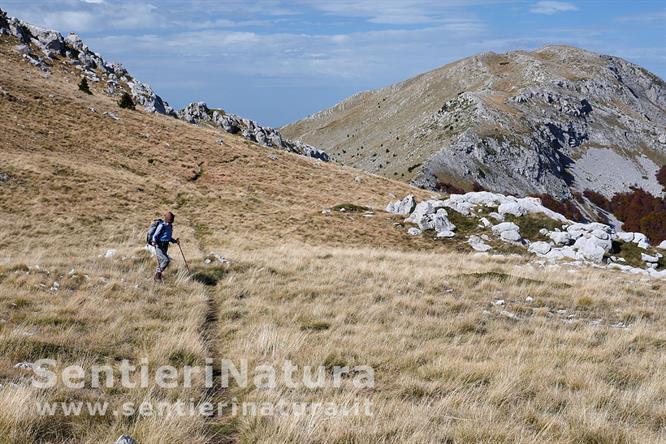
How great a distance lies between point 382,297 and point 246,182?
40.0m

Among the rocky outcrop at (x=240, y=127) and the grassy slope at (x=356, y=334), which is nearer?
the grassy slope at (x=356, y=334)

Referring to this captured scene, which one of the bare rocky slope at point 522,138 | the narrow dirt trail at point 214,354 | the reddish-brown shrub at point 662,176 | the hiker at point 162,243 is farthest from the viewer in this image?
the reddish-brown shrub at point 662,176

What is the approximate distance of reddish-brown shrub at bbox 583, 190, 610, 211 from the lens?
141712mm

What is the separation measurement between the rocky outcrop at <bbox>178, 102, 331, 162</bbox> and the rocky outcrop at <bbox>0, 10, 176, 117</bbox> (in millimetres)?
9612

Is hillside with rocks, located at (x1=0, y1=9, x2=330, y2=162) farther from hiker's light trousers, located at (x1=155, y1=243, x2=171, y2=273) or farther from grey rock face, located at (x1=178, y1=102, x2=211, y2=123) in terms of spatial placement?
hiker's light trousers, located at (x1=155, y1=243, x2=171, y2=273)

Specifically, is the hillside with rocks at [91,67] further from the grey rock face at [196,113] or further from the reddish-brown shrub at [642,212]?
the reddish-brown shrub at [642,212]

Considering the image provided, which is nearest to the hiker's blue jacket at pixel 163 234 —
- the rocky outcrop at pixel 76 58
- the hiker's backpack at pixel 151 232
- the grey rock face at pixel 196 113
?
the hiker's backpack at pixel 151 232

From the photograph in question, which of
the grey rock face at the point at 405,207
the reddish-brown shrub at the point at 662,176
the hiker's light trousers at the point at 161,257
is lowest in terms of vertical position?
the hiker's light trousers at the point at 161,257

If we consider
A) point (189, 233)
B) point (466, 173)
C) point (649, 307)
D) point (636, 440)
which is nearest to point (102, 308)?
point (636, 440)

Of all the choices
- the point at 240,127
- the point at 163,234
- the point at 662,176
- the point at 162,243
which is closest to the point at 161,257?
the point at 162,243

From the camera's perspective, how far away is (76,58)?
80.5 meters

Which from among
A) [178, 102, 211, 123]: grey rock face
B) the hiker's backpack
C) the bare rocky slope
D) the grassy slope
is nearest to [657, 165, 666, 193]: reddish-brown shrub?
the bare rocky slope

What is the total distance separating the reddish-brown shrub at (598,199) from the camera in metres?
142

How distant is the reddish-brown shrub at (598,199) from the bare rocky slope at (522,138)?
11.7 feet
